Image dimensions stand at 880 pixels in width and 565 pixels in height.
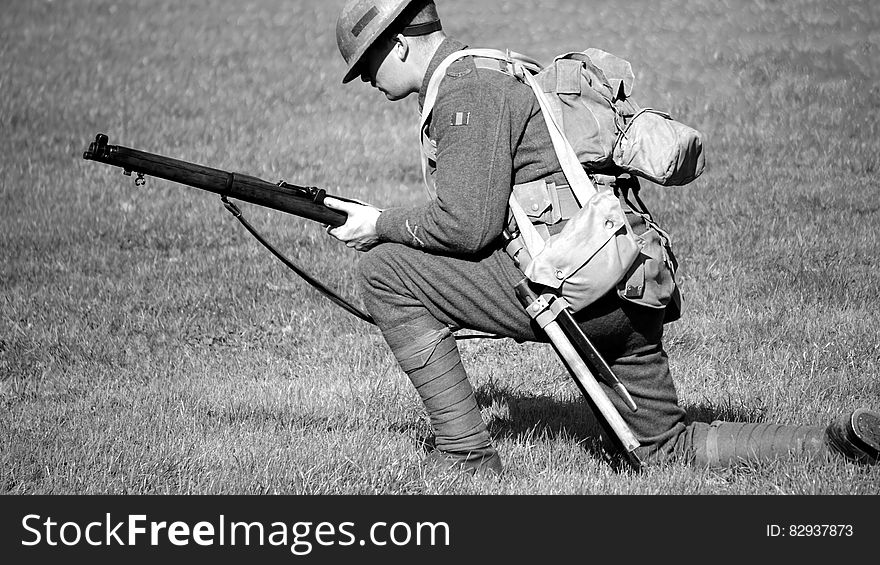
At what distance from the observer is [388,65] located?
463 centimetres

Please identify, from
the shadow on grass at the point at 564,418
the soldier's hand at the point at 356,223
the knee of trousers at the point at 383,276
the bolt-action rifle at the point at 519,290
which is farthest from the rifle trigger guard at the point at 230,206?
the shadow on grass at the point at 564,418

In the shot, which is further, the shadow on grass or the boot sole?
the shadow on grass

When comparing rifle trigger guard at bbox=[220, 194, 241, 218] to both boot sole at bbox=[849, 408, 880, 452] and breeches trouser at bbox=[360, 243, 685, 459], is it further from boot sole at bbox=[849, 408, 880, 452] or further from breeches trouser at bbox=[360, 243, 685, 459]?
boot sole at bbox=[849, 408, 880, 452]

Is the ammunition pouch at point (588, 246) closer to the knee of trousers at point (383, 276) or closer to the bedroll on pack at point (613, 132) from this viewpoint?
the bedroll on pack at point (613, 132)

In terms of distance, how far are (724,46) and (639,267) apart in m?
13.2

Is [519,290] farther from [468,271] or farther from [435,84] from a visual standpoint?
[435,84]

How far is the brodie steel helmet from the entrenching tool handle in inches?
45.9

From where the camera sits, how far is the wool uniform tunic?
14.1 ft

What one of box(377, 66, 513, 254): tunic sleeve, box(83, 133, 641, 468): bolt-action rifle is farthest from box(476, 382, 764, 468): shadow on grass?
box(377, 66, 513, 254): tunic sleeve

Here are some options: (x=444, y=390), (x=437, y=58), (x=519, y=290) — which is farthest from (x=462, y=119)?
(x=444, y=390)

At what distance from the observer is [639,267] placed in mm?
4406

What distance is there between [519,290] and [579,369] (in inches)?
16.1
